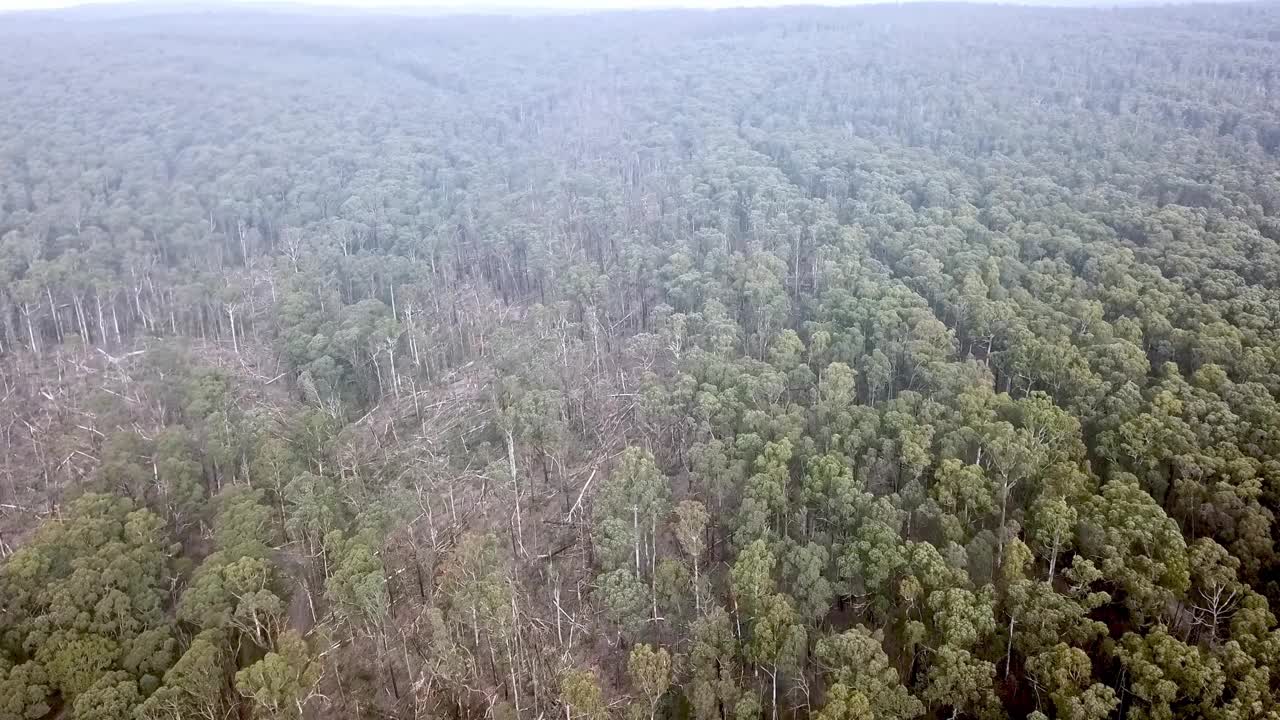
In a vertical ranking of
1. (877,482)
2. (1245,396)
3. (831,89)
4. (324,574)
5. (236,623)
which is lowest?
(324,574)

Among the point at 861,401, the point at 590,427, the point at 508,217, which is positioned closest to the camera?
the point at 861,401

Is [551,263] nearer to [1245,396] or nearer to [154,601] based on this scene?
[154,601]

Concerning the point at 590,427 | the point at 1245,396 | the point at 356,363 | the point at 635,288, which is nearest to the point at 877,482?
the point at 1245,396

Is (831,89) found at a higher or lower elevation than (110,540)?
higher

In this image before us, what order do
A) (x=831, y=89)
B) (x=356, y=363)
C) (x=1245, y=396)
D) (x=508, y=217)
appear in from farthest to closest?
(x=831, y=89)
(x=508, y=217)
(x=356, y=363)
(x=1245, y=396)

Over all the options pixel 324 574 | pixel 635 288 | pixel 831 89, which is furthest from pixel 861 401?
pixel 831 89

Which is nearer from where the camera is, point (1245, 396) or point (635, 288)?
point (1245, 396)
